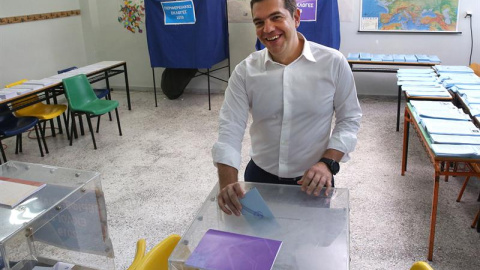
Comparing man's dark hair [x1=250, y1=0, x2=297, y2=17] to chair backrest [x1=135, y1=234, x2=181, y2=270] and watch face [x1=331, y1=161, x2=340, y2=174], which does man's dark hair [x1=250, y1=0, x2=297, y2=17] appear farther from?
chair backrest [x1=135, y1=234, x2=181, y2=270]

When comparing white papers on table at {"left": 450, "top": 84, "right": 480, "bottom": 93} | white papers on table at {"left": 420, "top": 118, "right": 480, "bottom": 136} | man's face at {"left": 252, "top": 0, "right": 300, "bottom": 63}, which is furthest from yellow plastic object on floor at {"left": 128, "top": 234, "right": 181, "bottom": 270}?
white papers on table at {"left": 450, "top": 84, "right": 480, "bottom": 93}

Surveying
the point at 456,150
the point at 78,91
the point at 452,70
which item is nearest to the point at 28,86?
the point at 78,91

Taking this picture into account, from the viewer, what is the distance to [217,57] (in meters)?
5.67

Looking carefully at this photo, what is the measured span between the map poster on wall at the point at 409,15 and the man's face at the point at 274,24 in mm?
4713

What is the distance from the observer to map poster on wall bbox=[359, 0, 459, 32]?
215 inches

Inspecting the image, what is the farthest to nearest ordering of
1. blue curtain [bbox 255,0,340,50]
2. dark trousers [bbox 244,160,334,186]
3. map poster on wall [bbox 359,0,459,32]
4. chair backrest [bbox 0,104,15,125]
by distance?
map poster on wall [bbox 359,0,459,32] < blue curtain [bbox 255,0,340,50] < chair backrest [bbox 0,104,15,125] < dark trousers [bbox 244,160,334,186]

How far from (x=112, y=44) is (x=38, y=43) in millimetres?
1231

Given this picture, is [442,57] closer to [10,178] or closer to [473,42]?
[473,42]

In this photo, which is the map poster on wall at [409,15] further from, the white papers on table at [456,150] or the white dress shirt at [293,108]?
the white dress shirt at [293,108]

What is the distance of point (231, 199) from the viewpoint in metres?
1.25

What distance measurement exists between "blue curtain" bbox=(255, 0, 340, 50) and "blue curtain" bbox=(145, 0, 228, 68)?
110cm

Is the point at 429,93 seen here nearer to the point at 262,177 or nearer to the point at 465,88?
the point at 465,88

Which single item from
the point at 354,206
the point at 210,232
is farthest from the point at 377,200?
the point at 210,232

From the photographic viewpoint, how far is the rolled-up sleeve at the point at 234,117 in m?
1.51
